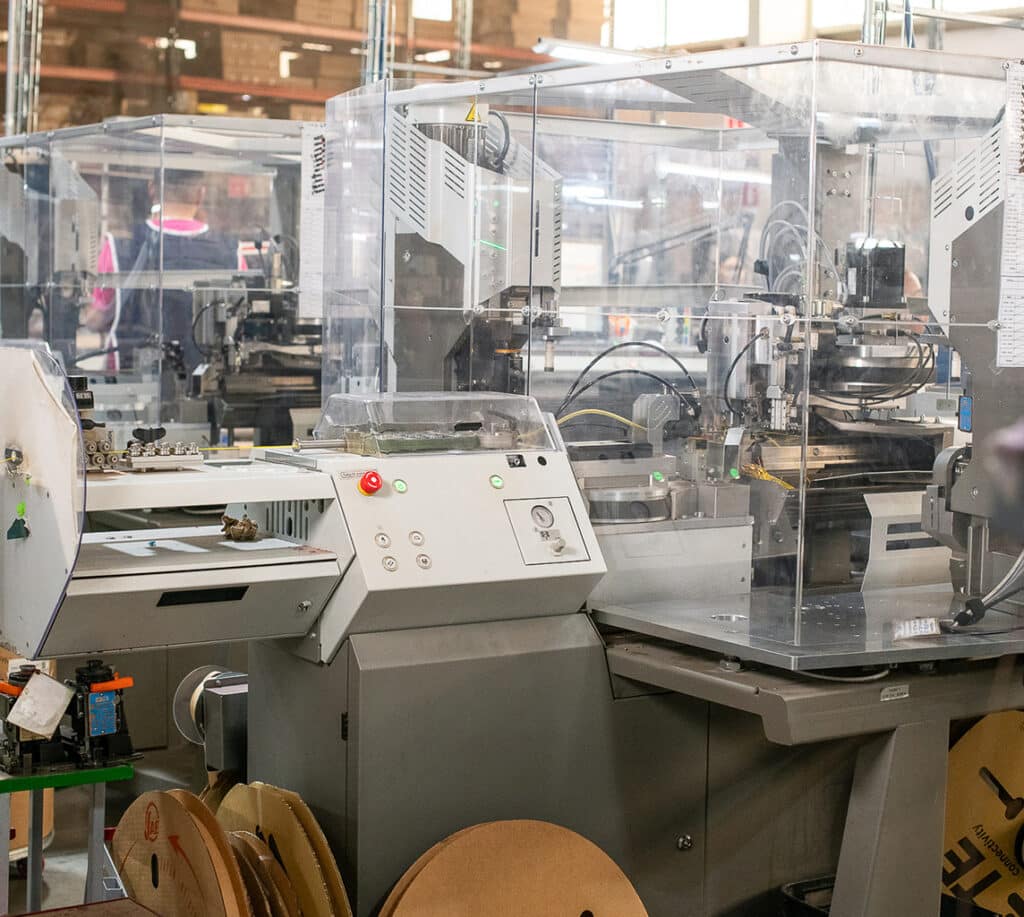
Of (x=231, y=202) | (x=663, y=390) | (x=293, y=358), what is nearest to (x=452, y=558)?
(x=663, y=390)

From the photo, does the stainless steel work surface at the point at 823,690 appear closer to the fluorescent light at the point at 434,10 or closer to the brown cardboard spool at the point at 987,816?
the brown cardboard spool at the point at 987,816

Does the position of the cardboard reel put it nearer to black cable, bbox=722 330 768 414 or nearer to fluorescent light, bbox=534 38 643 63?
black cable, bbox=722 330 768 414

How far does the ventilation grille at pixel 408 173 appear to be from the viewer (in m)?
3.29

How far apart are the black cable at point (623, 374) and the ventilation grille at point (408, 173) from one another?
57 centimetres

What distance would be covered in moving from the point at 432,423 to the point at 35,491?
821mm

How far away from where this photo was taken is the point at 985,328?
8.60 ft

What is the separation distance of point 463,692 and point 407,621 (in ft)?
0.53

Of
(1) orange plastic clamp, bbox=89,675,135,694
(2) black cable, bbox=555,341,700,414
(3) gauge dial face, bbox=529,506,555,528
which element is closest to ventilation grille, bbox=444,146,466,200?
(2) black cable, bbox=555,341,700,414

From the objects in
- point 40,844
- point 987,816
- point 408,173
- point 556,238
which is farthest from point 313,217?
A: point 987,816

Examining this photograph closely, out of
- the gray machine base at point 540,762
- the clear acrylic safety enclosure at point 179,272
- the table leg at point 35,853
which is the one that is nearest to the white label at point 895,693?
the gray machine base at point 540,762

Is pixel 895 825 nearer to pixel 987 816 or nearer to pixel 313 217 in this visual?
pixel 987 816

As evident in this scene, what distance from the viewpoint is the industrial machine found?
2.48m

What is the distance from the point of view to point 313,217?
14.4 ft

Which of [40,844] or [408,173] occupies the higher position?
[408,173]
